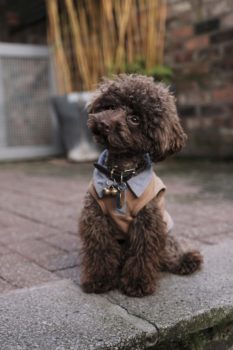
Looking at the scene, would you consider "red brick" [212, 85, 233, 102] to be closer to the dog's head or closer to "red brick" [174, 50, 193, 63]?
"red brick" [174, 50, 193, 63]

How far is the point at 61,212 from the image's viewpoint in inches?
143

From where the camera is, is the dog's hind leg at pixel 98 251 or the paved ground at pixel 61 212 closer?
the dog's hind leg at pixel 98 251

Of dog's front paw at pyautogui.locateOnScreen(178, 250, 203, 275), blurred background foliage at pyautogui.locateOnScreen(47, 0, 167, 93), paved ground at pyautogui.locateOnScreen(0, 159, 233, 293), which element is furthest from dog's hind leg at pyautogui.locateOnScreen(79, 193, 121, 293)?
blurred background foliage at pyautogui.locateOnScreen(47, 0, 167, 93)

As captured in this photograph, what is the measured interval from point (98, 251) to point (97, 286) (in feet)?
0.47

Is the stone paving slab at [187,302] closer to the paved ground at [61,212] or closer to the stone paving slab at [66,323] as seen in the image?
the stone paving slab at [66,323]

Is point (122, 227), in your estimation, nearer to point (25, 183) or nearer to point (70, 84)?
point (25, 183)

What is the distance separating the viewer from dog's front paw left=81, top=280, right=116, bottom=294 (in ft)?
6.73

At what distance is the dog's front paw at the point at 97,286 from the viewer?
2.05 m

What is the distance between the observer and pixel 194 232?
117 inches

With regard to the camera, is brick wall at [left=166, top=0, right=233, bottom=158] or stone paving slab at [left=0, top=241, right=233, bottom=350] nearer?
stone paving slab at [left=0, top=241, right=233, bottom=350]

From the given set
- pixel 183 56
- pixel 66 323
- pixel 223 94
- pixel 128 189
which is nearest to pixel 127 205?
pixel 128 189

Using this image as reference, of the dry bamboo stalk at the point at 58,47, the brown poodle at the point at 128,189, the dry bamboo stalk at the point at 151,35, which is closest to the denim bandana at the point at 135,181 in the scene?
the brown poodle at the point at 128,189

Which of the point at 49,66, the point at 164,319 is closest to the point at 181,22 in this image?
the point at 49,66

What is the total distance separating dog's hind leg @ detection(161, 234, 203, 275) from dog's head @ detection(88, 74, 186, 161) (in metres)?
0.46
